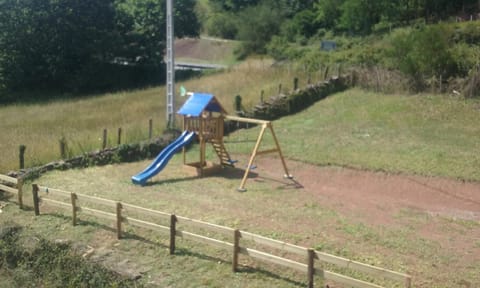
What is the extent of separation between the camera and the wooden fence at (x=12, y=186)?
491 inches

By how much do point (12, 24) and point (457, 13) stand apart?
3156 cm

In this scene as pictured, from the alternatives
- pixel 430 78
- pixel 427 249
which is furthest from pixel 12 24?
pixel 427 249

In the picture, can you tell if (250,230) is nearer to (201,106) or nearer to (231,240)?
(231,240)

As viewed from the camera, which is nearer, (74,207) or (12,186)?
(74,207)

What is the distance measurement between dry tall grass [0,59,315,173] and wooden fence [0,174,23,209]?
1380 millimetres

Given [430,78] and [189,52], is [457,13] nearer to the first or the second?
[430,78]

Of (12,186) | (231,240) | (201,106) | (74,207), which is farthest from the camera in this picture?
(201,106)

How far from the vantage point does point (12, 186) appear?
1345 cm

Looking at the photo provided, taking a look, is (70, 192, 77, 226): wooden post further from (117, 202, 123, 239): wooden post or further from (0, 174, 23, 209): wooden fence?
(0, 174, 23, 209): wooden fence

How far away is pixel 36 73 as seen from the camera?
137 feet

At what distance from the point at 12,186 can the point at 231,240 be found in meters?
6.07

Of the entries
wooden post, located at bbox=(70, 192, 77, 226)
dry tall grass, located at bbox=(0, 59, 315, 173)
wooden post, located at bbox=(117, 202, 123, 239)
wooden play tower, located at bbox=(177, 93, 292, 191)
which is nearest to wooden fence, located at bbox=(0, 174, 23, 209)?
dry tall grass, located at bbox=(0, 59, 315, 173)

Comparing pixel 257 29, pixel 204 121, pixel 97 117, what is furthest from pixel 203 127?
pixel 257 29

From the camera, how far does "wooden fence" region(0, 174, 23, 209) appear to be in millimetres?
12469
